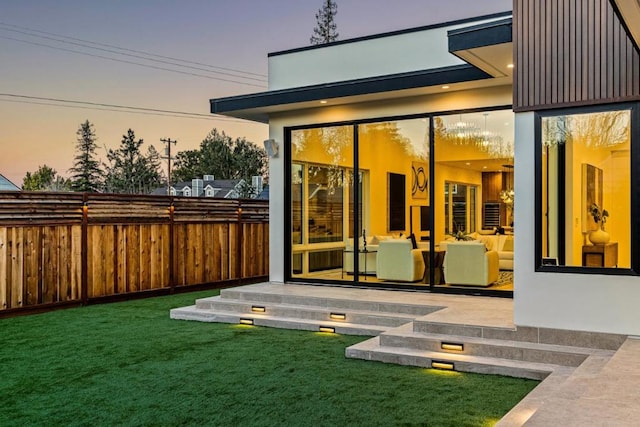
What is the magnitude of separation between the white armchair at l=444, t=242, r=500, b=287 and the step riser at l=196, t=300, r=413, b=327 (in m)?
1.85

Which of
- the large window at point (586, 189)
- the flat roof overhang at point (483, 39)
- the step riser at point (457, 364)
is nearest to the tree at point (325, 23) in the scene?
the flat roof overhang at point (483, 39)

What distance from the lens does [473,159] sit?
10.0 m

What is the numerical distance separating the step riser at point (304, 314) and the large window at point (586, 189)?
2.14 m

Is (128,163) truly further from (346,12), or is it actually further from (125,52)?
(346,12)

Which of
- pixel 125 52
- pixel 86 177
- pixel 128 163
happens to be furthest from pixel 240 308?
pixel 86 177

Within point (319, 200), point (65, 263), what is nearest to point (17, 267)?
point (65, 263)

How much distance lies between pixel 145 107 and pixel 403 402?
25.2 m

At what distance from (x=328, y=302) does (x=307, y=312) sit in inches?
14.5

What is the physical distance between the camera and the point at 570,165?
5.56m

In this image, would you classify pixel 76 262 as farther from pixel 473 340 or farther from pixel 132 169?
pixel 132 169

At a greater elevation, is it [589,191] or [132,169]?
[132,169]

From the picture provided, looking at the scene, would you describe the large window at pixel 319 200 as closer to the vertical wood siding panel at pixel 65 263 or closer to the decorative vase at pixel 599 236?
the vertical wood siding panel at pixel 65 263

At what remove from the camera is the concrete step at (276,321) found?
7023 millimetres

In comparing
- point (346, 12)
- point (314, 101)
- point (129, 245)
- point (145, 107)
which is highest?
point (346, 12)
